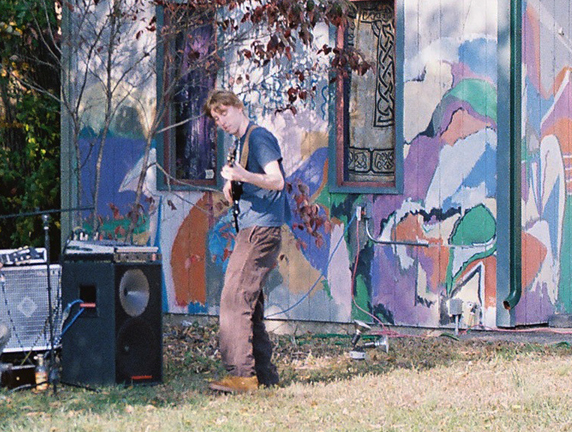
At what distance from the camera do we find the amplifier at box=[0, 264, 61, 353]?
7.86 meters

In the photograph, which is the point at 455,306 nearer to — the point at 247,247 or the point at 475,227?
the point at 475,227

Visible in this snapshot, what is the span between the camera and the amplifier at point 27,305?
7.86 metres

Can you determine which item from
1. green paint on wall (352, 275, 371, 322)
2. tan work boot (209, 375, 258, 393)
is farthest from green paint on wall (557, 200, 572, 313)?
tan work boot (209, 375, 258, 393)

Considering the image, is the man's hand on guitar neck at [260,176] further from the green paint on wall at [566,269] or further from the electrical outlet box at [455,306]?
the green paint on wall at [566,269]

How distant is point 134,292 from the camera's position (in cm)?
767

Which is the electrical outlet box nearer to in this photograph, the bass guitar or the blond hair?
the bass guitar

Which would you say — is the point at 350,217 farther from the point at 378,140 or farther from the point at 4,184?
the point at 4,184

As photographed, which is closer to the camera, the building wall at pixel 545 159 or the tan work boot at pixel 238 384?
the tan work boot at pixel 238 384

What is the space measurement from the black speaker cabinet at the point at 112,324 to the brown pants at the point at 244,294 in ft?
2.33

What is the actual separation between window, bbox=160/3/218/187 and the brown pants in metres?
3.55

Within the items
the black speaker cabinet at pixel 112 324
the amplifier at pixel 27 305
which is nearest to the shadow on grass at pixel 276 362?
the black speaker cabinet at pixel 112 324

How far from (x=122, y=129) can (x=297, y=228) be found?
82.5 inches

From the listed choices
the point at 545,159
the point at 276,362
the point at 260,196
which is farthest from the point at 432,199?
the point at 260,196

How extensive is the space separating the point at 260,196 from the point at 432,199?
3155 mm
